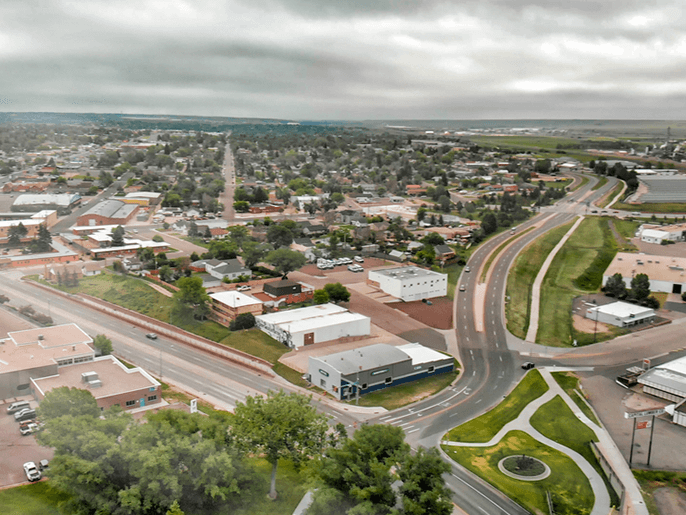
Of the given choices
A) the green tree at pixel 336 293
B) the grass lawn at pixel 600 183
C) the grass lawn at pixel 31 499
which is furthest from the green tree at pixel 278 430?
the grass lawn at pixel 600 183

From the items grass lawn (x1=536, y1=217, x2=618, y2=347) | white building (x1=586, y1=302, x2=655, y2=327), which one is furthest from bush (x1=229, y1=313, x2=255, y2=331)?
white building (x1=586, y1=302, x2=655, y2=327)

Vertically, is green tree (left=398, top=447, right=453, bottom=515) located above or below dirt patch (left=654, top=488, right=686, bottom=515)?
above

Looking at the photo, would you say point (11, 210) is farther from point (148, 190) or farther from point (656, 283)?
point (656, 283)

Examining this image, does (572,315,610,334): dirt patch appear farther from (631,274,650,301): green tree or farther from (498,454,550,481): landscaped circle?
(498,454,550,481): landscaped circle

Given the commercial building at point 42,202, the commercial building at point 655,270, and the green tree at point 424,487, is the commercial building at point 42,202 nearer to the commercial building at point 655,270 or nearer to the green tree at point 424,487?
the commercial building at point 655,270

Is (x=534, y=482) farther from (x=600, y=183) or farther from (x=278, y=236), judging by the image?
(x=600, y=183)

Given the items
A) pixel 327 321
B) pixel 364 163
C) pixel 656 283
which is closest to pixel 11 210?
pixel 327 321

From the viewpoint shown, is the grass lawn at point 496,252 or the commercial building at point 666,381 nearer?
the commercial building at point 666,381

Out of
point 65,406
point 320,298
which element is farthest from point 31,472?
point 320,298
